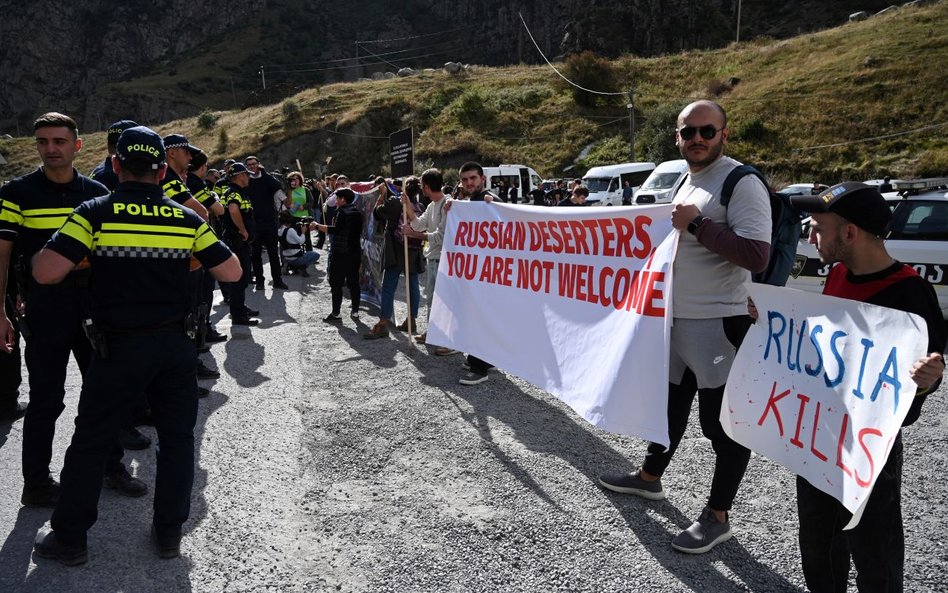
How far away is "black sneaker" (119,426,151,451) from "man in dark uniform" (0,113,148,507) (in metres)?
0.85

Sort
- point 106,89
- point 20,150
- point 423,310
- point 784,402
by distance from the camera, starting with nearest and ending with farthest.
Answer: point 784,402 → point 423,310 → point 20,150 → point 106,89

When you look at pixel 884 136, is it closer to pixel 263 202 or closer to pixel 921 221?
pixel 921 221

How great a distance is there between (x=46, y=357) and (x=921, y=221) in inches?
375

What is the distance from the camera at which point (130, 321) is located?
114 inches

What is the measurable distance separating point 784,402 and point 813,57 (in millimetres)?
46962

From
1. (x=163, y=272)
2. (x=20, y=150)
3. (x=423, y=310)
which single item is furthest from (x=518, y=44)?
(x=163, y=272)

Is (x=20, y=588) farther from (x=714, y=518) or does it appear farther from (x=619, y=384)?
(x=714, y=518)

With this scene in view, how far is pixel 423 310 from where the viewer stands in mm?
9875

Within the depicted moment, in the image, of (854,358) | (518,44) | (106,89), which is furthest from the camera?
(518,44)

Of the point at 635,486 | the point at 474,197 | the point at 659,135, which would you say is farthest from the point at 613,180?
the point at 635,486

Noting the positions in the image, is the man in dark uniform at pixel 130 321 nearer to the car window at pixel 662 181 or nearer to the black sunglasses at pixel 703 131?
the black sunglasses at pixel 703 131

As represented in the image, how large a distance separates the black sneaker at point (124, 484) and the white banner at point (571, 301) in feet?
8.71

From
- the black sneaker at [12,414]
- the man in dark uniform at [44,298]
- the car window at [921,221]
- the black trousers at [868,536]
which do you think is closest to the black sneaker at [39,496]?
the man in dark uniform at [44,298]

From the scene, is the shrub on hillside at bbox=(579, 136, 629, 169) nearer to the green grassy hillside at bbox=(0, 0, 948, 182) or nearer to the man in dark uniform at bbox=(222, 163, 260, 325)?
the green grassy hillside at bbox=(0, 0, 948, 182)
